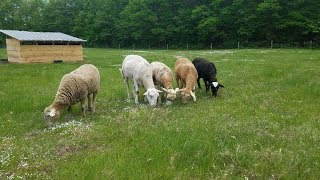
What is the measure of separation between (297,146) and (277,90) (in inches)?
335

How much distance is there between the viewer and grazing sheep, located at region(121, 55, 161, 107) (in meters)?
15.2

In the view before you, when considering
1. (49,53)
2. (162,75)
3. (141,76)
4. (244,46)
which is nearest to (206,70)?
(162,75)

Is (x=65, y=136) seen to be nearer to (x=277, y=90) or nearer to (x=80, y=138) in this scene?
(x=80, y=138)

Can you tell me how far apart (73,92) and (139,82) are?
4.15 meters

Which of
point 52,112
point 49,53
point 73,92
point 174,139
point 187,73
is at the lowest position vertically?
point 174,139

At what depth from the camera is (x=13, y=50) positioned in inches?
1612

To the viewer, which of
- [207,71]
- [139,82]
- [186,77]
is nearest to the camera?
[139,82]

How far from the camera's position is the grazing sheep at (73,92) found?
12483 millimetres

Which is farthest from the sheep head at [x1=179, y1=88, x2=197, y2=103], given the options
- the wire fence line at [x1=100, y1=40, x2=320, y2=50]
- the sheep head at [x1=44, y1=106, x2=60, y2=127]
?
the wire fence line at [x1=100, y1=40, x2=320, y2=50]

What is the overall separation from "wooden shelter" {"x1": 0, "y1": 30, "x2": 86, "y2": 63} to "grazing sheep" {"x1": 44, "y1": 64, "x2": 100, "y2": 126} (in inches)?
1104

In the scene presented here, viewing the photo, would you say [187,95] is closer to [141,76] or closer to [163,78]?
[163,78]

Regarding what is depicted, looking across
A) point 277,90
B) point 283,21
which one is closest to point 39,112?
point 277,90

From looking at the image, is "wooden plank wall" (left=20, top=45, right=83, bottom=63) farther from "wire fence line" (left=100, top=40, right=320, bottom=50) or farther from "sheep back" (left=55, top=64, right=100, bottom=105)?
"wire fence line" (left=100, top=40, right=320, bottom=50)

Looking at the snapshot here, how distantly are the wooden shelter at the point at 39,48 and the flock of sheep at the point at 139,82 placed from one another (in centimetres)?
2661
